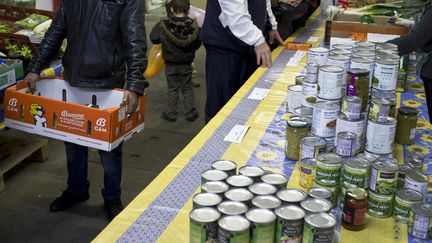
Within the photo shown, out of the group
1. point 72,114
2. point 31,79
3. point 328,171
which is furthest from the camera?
point 31,79

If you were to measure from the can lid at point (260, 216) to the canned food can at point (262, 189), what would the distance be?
4.2 inches

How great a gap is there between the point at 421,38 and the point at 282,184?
1768mm

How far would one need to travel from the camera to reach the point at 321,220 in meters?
1.38

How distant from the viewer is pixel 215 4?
3523 mm

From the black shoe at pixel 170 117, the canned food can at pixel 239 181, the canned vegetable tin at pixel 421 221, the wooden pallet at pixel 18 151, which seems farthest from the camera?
the black shoe at pixel 170 117

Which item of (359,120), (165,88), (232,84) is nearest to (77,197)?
(232,84)

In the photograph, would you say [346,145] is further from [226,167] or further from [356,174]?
[226,167]

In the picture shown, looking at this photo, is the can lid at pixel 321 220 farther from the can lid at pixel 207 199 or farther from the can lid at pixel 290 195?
the can lid at pixel 207 199

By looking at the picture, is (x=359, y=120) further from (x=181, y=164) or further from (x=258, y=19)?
(x=258, y=19)

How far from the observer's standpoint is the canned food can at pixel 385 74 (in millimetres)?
2195

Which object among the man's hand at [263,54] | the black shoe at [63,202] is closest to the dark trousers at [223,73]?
the man's hand at [263,54]

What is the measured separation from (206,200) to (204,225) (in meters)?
0.12

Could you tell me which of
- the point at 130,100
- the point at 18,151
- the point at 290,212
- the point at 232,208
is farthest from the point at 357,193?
the point at 18,151

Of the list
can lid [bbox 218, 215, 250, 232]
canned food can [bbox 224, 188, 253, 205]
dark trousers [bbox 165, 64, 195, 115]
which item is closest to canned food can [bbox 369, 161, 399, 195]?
canned food can [bbox 224, 188, 253, 205]
